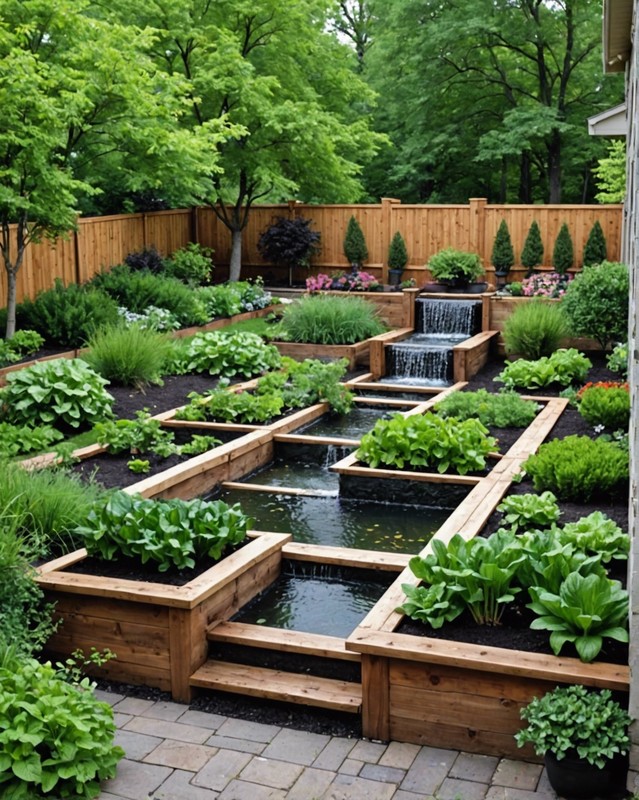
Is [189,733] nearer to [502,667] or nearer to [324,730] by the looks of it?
[324,730]

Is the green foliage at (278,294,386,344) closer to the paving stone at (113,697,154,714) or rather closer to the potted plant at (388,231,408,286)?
the potted plant at (388,231,408,286)

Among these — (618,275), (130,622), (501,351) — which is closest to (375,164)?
(501,351)

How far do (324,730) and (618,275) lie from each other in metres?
9.57

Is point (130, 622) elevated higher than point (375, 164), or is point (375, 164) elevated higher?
point (375, 164)

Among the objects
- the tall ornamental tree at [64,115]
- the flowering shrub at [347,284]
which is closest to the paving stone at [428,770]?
the tall ornamental tree at [64,115]

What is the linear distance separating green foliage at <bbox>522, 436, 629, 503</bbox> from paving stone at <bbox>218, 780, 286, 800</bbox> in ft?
12.4

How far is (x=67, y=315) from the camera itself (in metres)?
14.1

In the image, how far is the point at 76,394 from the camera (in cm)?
1044

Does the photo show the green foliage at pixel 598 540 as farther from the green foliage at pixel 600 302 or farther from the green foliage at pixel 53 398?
the green foliage at pixel 600 302

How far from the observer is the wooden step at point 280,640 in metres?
5.76

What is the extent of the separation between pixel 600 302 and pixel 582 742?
9.66 metres

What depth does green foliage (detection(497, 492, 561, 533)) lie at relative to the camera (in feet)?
23.1

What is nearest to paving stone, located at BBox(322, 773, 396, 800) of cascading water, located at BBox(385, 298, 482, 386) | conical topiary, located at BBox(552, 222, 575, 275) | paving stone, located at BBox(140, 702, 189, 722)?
paving stone, located at BBox(140, 702, 189, 722)

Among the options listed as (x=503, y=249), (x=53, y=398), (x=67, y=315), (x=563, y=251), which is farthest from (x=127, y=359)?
(x=563, y=251)
